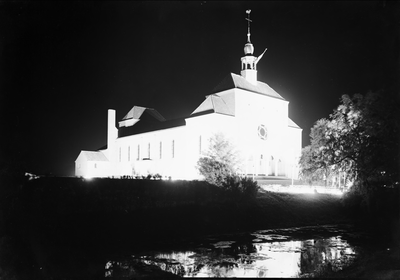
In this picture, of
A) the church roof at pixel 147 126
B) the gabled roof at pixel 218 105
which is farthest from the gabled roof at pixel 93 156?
the gabled roof at pixel 218 105

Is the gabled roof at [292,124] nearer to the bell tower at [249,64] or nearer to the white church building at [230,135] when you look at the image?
the white church building at [230,135]

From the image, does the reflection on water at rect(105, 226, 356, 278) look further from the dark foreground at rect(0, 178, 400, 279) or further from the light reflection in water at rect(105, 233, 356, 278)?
the dark foreground at rect(0, 178, 400, 279)

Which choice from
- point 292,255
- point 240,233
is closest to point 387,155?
point 240,233

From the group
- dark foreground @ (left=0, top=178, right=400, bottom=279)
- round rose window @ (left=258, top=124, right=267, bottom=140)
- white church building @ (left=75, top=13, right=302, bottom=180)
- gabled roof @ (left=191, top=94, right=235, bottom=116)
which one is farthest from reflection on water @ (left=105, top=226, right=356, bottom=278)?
round rose window @ (left=258, top=124, right=267, bottom=140)

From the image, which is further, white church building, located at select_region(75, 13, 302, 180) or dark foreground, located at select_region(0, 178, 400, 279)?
white church building, located at select_region(75, 13, 302, 180)

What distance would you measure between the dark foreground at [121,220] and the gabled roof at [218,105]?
1728cm

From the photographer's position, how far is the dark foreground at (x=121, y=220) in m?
14.9

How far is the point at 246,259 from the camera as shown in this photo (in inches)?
630

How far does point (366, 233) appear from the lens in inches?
947

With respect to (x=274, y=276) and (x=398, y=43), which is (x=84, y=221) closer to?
(x=274, y=276)

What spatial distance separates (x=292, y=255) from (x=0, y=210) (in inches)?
545

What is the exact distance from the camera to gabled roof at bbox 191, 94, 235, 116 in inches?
1836

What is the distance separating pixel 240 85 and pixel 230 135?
7686mm

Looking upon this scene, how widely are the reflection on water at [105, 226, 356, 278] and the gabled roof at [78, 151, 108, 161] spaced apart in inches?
1788
